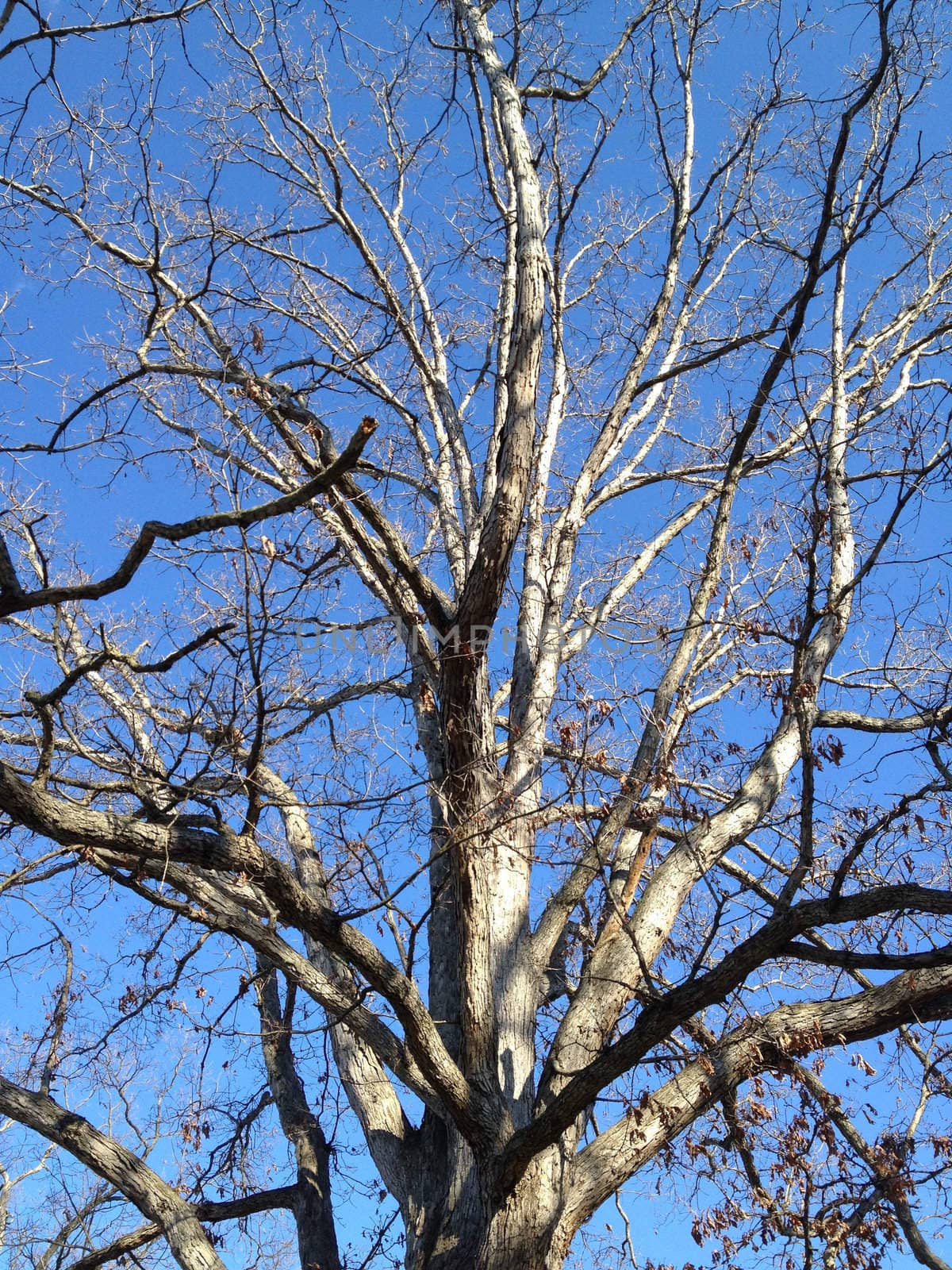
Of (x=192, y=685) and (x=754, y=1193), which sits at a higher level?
(x=192, y=685)

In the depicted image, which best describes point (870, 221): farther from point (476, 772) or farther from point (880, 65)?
point (476, 772)

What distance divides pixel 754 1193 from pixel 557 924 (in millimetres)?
1547

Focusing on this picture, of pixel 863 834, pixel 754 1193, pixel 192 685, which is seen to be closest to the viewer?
pixel 863 834

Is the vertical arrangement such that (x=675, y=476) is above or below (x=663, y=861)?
above

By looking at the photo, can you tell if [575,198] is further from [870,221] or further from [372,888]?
[372,888]

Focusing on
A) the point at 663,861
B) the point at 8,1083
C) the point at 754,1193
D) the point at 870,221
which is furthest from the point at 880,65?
the point at 8,1083

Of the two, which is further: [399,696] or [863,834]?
[399,696]

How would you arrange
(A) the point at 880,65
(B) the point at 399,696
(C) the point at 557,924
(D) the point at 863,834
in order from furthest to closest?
1. (B) the point at 399,696
2. (C) the point at 557,924
3. (A) the point at 880,65
4. (D) the point at 863,834

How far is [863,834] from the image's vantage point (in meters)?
3.67

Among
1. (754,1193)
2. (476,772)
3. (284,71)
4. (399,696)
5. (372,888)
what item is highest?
(284,71)

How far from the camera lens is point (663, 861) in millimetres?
5047

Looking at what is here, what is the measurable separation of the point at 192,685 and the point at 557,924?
8.29ft

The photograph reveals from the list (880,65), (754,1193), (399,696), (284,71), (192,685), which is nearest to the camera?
(192,685)

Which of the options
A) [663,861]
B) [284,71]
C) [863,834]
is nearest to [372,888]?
[663,861]
